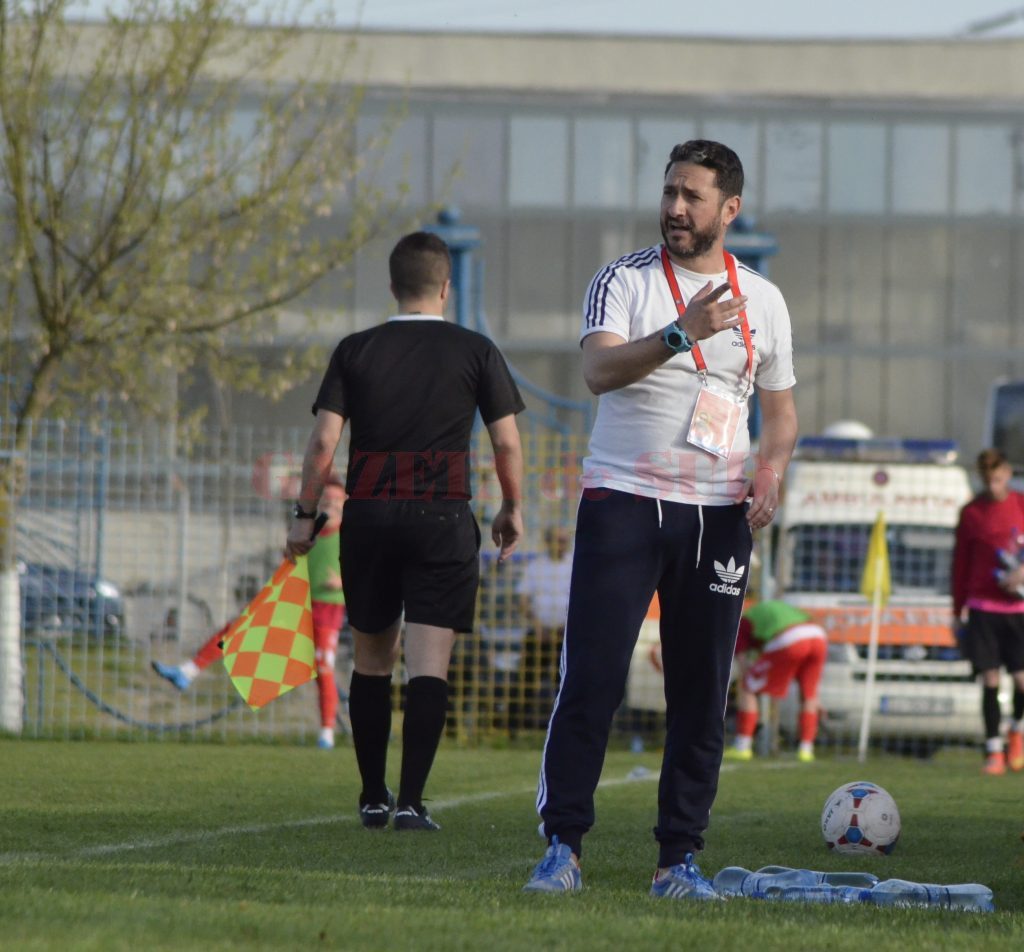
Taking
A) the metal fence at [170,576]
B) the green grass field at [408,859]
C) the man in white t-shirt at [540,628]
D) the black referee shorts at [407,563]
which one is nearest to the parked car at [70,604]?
the metal fence at [170,576]

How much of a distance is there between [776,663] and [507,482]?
6558 mm

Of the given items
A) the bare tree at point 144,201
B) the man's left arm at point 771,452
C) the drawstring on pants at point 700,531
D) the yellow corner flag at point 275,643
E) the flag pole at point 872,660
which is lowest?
the flag pole at point 872,660

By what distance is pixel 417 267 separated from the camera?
22.7ft

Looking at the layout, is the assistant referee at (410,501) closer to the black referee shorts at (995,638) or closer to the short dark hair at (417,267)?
the short dark hair at (417,267)

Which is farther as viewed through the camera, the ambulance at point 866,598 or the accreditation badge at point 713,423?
the ambulance at point 866,598

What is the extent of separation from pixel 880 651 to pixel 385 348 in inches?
328

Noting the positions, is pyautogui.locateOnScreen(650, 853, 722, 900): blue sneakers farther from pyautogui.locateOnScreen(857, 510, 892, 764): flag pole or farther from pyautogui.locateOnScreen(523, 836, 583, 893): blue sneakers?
pyautogui.locateOnScreen(857, 510, 892, 764): flag pole

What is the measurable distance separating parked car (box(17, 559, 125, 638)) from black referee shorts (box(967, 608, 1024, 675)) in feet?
19.3

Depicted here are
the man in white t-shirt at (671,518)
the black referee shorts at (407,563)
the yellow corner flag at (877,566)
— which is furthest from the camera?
the yellow corner flag at (877,566)

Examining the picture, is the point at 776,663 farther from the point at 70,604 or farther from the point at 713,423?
the point at 713,423

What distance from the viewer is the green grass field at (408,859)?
3971 millimetres

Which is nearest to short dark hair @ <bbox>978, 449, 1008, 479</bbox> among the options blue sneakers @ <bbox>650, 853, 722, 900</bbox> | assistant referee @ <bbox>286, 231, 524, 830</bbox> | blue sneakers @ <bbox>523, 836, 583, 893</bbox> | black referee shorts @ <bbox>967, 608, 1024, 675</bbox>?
black referee shorts @ <bbox>967, 608, 1024, 675</bbox>

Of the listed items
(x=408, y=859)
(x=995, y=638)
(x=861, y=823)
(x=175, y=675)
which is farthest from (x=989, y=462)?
(x=408, y=859)

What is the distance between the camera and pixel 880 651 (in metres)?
14.3
